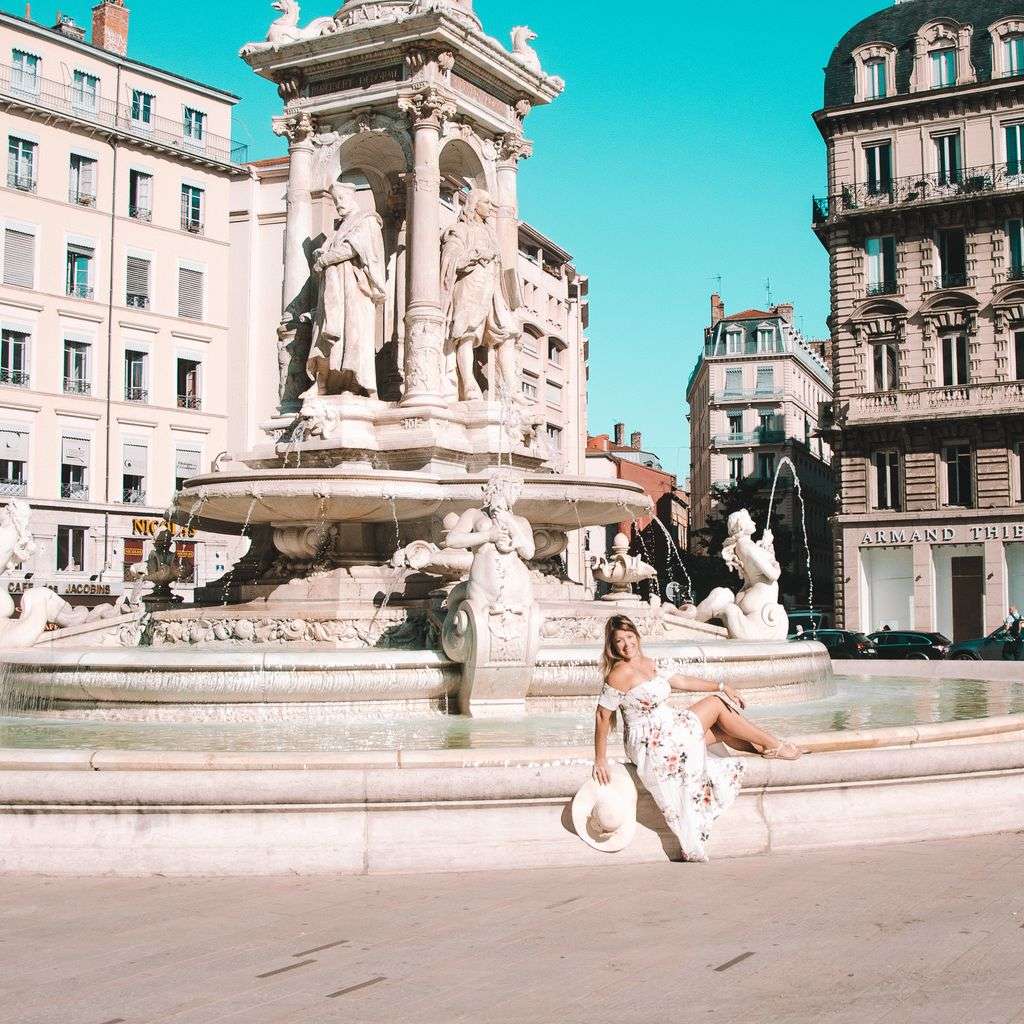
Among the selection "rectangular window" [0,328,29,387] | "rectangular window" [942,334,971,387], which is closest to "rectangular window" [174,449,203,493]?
"rectangular window" [0,328,29,387]

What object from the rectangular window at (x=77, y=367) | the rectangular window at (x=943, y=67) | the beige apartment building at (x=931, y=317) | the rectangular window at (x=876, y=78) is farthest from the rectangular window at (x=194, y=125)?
the rectangular window at (x=943, y=67)

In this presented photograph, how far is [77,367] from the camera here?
4750 centimetres

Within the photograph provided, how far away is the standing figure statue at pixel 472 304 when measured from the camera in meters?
15.6

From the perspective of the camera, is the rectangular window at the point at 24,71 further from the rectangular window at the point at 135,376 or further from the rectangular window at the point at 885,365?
the rectangular window at the point at 885,365

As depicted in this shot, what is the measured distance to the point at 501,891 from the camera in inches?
250

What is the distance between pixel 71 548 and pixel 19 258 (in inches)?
400

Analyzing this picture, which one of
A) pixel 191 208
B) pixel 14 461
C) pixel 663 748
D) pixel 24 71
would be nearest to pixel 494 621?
pixel 663 748

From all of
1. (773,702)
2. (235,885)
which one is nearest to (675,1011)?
(235,885)

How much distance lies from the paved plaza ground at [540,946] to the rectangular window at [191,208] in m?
47.4

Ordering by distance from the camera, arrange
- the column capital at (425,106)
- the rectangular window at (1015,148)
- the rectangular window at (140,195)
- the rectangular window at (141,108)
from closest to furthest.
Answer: the column capital at (425,106), the rectangular window at (1015,148), the rectangular window at (140,195), the rectangular window at (141,108)

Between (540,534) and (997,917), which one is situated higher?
(540,534)

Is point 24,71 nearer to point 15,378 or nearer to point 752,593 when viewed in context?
point 15,378

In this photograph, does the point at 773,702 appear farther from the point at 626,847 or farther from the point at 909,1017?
the point at 909,1017

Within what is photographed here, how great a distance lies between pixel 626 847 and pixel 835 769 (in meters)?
1.24
